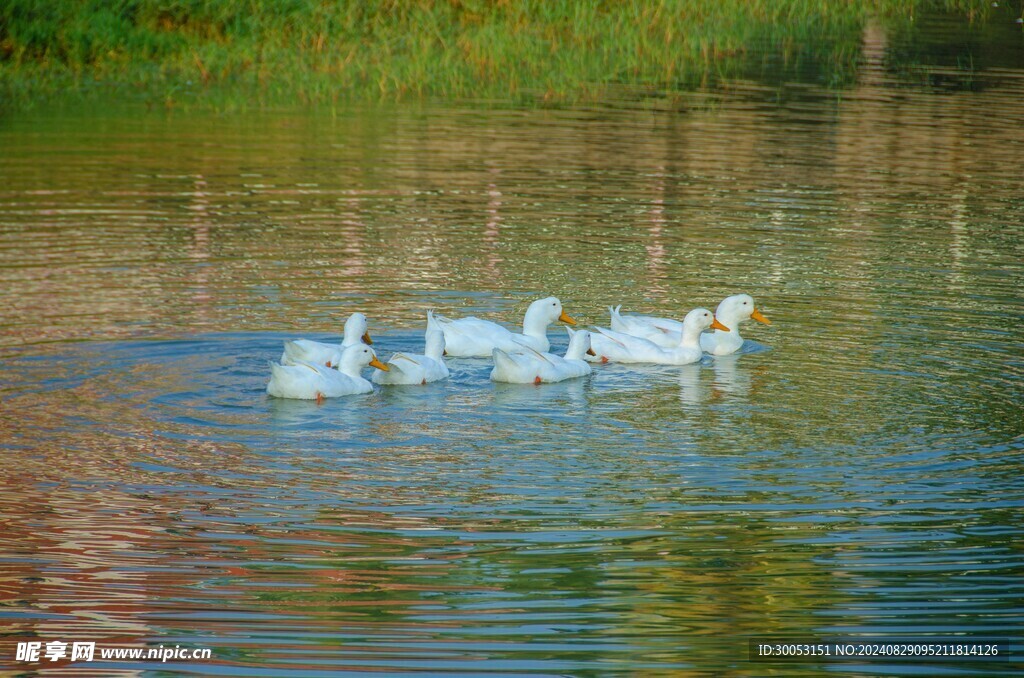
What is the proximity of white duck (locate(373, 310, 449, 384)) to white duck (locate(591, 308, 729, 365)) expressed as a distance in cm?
134

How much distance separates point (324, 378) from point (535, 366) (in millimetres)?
1600

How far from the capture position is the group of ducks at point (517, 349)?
11.3 meters

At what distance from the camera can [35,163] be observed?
20.3 meters

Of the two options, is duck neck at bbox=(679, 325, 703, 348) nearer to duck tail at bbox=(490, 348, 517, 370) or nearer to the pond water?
the pond water

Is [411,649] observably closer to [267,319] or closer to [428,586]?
[428,586]

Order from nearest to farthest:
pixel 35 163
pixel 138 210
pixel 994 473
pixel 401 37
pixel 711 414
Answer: pixel 994 473
pixel 711 414
pixel 138 210
pixel 35 163
pixel 401 37

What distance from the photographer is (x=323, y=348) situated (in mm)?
11867

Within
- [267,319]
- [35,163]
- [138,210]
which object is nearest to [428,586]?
[267,319]

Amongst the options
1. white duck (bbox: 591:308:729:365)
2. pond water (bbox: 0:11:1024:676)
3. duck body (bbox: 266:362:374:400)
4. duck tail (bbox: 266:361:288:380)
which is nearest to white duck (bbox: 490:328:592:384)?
pond water (bbox: 0:11:1024:676)

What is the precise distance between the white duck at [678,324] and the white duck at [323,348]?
7.21ft

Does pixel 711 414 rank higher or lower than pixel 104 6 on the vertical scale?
lower

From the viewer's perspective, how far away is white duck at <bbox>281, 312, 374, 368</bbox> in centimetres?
1167

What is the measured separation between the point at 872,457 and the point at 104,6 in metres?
23.7

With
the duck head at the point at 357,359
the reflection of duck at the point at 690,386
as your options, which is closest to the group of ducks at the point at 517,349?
the duck head at the point at 357,359
